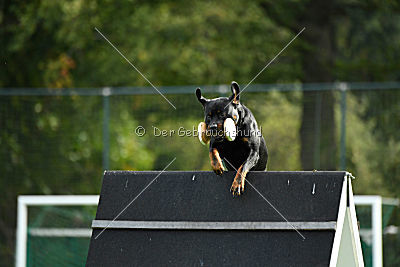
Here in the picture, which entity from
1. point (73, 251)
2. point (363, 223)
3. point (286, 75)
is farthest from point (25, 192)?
point (286, 75)

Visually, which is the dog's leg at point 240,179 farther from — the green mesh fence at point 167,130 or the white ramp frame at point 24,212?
the green mesh fence at point 167,130

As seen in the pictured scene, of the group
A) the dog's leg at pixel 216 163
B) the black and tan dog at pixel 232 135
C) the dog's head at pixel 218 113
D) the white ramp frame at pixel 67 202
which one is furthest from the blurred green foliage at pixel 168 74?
the dog's head at pixel 218 113

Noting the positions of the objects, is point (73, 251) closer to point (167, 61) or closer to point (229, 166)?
point (229, 166)

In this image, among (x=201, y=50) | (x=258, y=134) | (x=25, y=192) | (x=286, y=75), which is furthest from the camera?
(x=201, y=50)

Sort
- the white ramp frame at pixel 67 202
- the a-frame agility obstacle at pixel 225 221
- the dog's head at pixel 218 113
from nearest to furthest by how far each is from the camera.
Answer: the a-frame agility obstacle at pixel 225 221, the dog's head at pixel 218 113, the white ramp frame at pixel 67 202

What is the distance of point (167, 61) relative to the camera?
1299cm

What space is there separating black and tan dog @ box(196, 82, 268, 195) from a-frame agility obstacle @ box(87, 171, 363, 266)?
0.27ft

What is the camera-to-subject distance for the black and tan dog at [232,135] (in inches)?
143

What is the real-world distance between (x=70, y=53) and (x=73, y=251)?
613 centimetres

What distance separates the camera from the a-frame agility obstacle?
11.3ft

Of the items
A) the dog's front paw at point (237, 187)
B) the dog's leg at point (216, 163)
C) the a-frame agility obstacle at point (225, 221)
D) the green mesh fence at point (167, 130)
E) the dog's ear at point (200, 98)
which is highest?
the green mesh fence at point (167, 130)

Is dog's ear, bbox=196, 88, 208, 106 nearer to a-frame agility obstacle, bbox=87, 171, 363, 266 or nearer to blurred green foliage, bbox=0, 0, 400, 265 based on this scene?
a-frame agility obstacle, bbox=87, 171, 363, 266

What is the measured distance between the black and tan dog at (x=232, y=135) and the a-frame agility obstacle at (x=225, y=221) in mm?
81

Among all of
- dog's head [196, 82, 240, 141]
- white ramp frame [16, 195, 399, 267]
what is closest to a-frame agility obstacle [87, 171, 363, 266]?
dog's head [196, 82, 240, 141]
